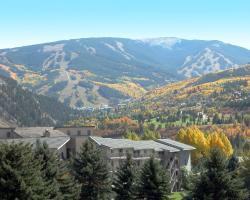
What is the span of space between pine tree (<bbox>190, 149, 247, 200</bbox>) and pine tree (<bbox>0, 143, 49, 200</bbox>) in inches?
854

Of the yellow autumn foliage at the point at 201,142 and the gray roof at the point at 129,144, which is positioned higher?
the gray roof at the point at 129,144

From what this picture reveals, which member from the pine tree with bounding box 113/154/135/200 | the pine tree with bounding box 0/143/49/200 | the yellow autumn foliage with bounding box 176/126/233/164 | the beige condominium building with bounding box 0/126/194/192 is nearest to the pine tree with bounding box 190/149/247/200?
the pine tree with bounding box 113/154/135/200

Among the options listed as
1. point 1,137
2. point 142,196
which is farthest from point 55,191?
point 1,137

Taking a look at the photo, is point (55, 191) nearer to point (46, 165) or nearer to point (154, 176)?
point (46, 165)

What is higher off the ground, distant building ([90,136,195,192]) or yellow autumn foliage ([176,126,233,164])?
distant building ([90,136,195,192])

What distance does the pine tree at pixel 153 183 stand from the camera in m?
76.2

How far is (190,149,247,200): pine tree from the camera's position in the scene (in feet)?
232

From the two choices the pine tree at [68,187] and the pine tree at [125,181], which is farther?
the pine tree at [125,181]

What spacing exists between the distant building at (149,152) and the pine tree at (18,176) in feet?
187

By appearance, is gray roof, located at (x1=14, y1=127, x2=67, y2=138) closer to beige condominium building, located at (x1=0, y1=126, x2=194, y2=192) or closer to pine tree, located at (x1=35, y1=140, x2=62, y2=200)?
beige condominium building, located at (x1=0, y1=126, x2=194, y2=192)

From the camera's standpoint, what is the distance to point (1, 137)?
415ft

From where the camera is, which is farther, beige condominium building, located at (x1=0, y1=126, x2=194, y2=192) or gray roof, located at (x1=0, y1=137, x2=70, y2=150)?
beige condominium building, located at (x1=0, y1=126, x2=194, y2=192)

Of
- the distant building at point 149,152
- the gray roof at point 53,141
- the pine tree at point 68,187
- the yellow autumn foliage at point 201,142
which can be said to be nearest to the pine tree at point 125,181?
the pine tree at point 68,187

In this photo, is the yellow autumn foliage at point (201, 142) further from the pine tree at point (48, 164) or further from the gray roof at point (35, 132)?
the pine tree at point (48, 164)
